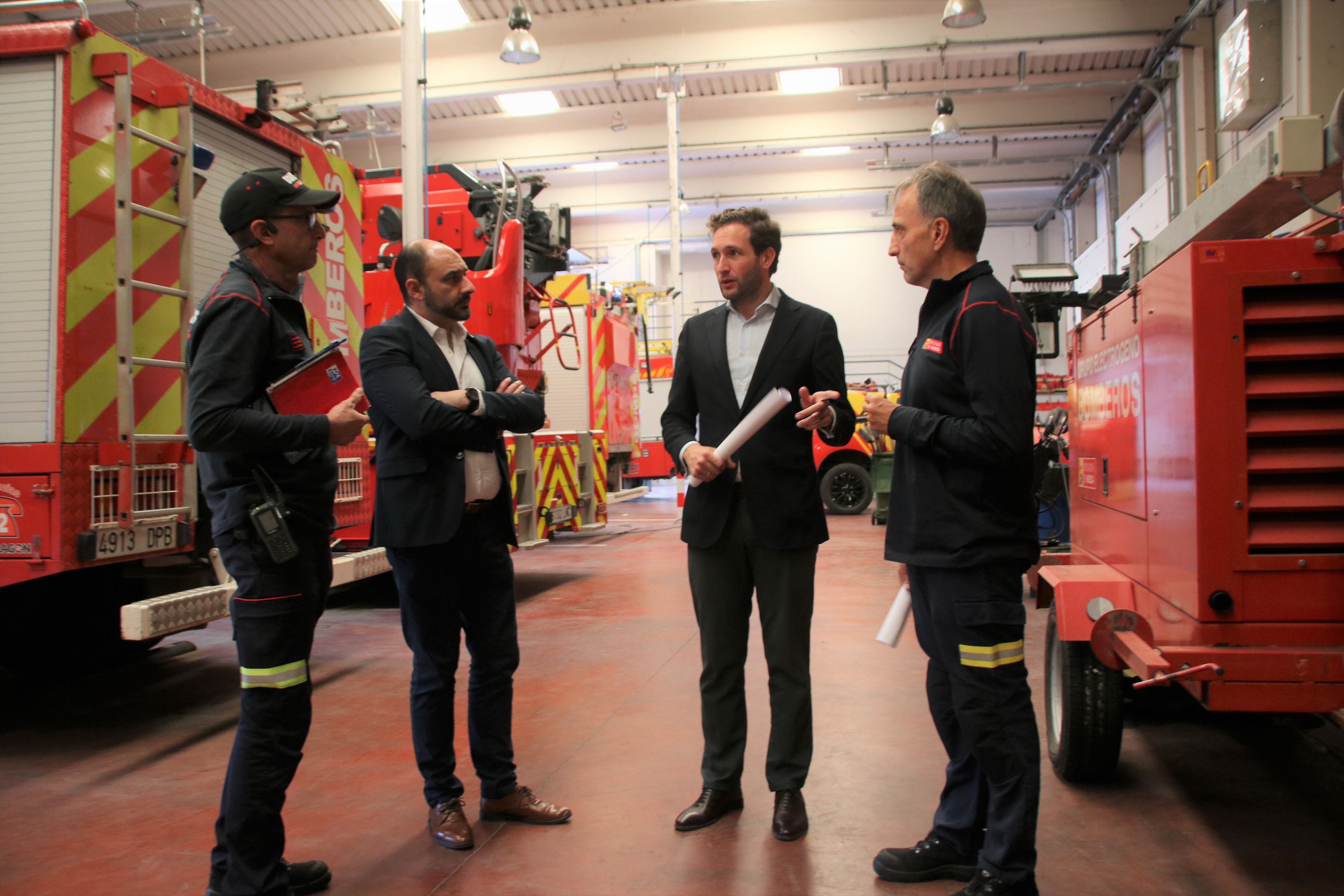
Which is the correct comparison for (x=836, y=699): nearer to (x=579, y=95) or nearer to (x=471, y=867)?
(x=471, y=867)

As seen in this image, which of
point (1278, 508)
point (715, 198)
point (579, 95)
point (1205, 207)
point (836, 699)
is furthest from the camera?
point (715, 198)

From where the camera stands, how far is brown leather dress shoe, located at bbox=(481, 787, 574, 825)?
2.86 meters

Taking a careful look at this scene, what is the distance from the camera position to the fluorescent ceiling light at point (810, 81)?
51.0 ft

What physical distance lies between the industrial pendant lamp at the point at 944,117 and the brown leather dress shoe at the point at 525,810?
13.1 meters

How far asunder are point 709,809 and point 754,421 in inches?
47.6

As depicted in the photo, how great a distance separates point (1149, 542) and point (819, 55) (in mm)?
12260

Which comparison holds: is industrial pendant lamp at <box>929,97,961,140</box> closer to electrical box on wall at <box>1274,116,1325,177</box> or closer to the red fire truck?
the red fire truck

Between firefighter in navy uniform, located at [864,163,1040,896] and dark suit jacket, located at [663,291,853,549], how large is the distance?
41 centimetres

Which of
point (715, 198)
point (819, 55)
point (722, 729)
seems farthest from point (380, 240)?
point (715, 198)

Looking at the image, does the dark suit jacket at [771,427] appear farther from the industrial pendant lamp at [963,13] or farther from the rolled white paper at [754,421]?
the industrial pendant lamp at [963,13]

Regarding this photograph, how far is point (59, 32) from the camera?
3.54 metres

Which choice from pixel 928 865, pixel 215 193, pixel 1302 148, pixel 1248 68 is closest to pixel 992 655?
pixel 928 865

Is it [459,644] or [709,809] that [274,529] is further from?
Result: [709,809]

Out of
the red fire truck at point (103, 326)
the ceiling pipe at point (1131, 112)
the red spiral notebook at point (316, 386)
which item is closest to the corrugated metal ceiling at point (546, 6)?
the ceiling pipe at point (1131, 112)
